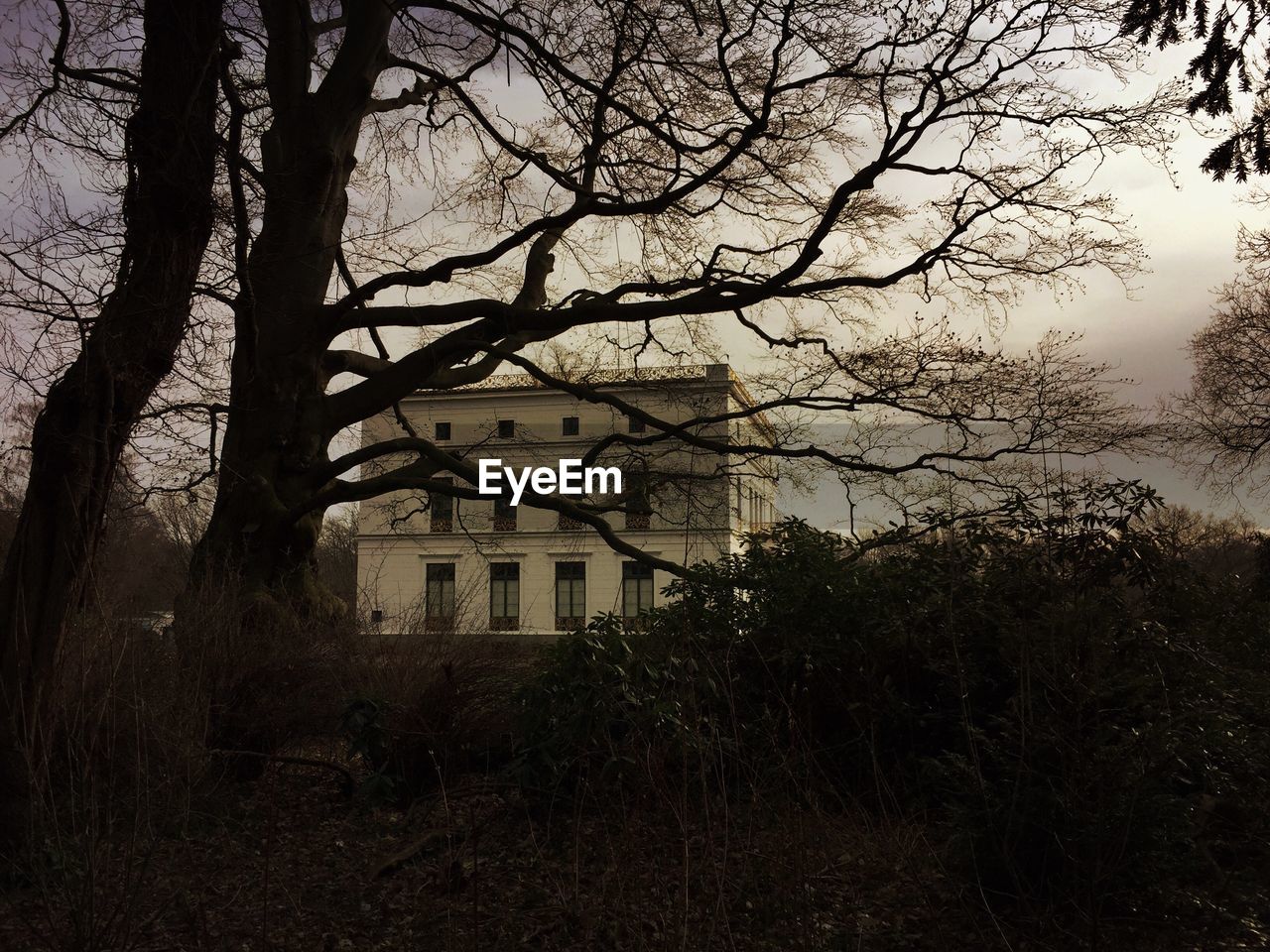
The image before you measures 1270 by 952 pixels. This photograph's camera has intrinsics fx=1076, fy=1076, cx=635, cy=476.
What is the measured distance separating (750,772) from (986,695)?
5.69 ft

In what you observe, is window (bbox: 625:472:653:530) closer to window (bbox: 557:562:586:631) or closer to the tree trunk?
the tree trunk

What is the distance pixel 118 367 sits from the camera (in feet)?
21.5

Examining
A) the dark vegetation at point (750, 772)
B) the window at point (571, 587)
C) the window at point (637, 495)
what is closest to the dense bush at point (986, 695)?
the dark vegetation at point (750, 772)

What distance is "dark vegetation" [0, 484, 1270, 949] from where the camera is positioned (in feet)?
16.1

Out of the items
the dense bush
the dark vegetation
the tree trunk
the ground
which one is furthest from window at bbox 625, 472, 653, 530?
the tree trunk

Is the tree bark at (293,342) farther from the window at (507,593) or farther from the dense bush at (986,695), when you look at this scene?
the window at (507,593)

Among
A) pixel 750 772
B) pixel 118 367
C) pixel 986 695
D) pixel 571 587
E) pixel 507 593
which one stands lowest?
pixel 750 772

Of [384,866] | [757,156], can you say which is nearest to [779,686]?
[384,866]

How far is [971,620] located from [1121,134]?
8372 mm

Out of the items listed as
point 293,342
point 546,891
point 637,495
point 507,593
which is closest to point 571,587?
point 507,593

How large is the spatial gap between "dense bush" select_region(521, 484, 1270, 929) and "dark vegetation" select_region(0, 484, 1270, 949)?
26 mm

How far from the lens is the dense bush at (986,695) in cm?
502

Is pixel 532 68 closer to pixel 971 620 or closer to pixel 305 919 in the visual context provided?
pixel 971 620

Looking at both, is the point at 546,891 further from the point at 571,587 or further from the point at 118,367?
the point at 571,587
